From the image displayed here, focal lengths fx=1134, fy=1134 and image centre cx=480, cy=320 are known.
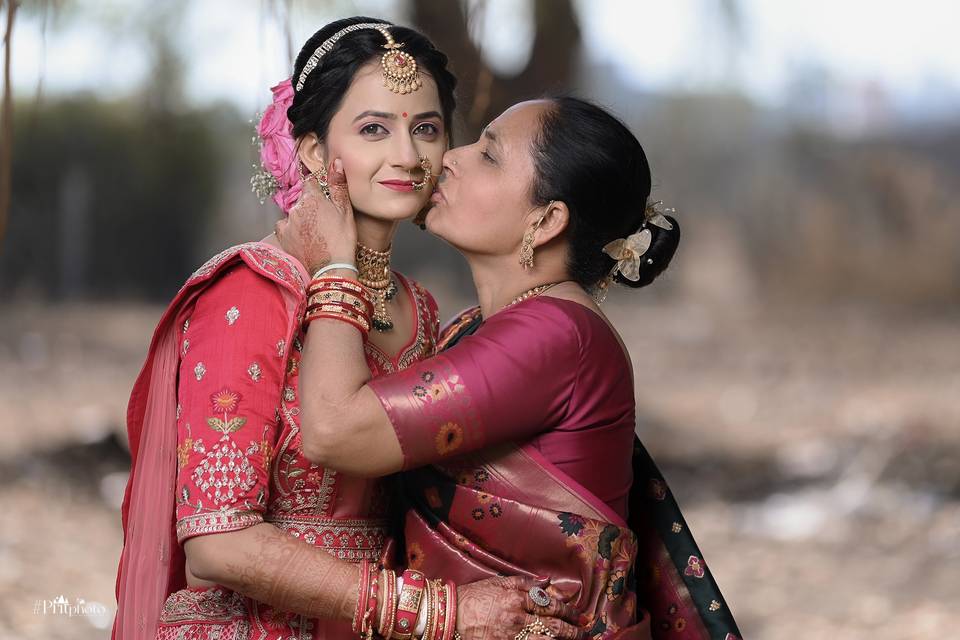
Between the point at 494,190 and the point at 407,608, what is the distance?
77 centimetres

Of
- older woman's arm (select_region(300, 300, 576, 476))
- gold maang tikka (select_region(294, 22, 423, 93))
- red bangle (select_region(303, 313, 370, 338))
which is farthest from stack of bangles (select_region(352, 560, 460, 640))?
gold maang tikka (select_region(294, 22, 423, 93))

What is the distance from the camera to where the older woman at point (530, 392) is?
1854 millimetres

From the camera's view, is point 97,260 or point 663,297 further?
point 663,297

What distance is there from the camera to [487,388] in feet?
6.15

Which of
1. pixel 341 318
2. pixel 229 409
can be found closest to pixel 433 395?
pixel 341 318

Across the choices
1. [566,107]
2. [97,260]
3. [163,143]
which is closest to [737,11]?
[163,143]

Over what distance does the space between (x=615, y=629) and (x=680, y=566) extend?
12.9 inches

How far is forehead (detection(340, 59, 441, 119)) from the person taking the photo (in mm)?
2125

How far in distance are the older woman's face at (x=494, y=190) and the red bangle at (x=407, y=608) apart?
0.65 m

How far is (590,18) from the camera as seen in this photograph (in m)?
10.9

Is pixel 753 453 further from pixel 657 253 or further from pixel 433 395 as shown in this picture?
pixel 433 395

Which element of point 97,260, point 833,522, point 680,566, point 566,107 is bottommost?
point 833,522

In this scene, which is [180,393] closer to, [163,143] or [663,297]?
[163,143]

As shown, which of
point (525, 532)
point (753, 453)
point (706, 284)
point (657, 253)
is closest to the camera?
point (525, 532)
